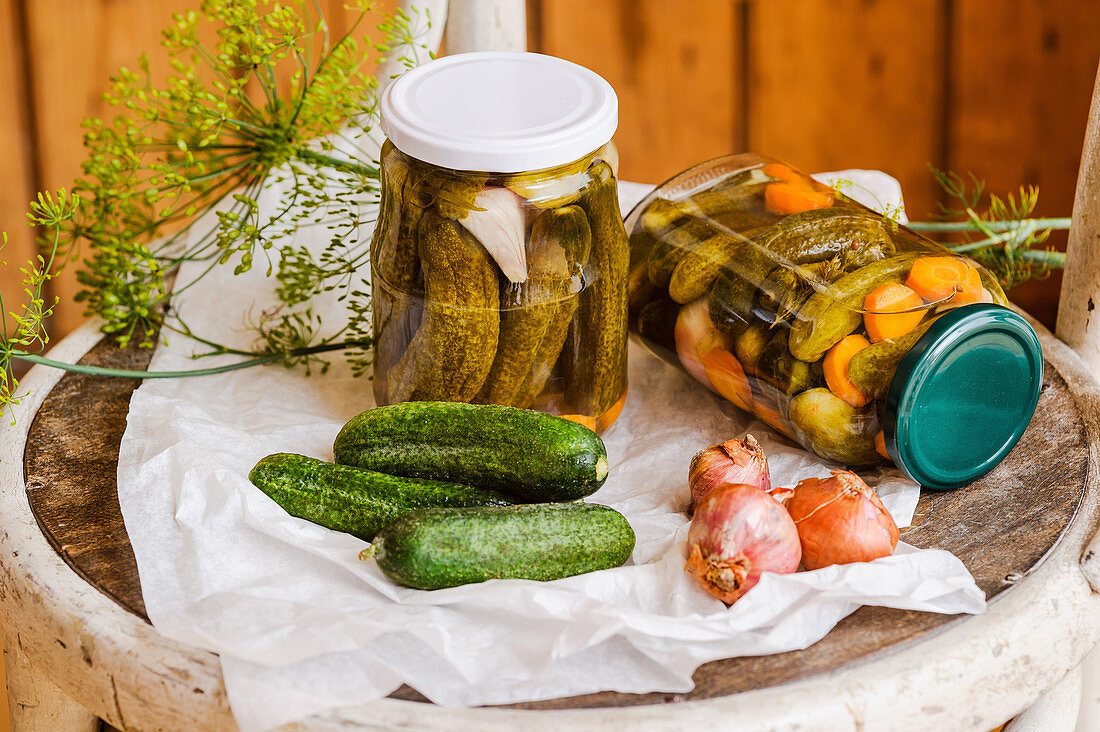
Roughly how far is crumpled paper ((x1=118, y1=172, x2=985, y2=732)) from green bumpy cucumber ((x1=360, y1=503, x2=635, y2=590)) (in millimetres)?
12

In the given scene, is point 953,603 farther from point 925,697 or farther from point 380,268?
point 380,268

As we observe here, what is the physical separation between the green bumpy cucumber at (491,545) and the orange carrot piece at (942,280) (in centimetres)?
27

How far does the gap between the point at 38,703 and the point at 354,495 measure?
293 mm

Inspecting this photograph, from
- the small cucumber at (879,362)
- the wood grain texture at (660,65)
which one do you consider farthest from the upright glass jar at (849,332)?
the wood grain texture at (660,65)

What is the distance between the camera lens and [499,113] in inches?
27.6

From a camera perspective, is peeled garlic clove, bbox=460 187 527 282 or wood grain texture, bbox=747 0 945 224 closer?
peeled garlic clove, bbox=460 187 527 282

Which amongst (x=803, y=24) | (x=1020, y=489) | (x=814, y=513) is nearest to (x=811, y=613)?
(x=814, y=513)

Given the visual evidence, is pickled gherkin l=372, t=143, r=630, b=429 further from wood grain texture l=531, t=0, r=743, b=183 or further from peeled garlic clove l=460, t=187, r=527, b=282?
wood grain texture l=531, t=0, r=743, b=183

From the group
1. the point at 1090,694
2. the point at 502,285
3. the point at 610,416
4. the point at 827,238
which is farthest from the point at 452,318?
the point at 1090,694

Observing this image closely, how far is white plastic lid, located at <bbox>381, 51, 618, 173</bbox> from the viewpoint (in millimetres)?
661

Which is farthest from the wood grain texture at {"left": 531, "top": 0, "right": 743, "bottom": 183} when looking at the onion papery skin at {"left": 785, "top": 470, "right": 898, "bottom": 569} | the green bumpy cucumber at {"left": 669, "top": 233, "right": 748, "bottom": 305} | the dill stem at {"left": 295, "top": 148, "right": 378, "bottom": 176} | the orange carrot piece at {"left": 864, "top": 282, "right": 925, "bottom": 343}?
the onion papery skin at {"left": 785, "top": 470, "right": 898, "bottom": 569}

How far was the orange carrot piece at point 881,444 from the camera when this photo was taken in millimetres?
709

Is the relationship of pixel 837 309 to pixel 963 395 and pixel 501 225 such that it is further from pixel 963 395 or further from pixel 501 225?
pixel 501 225

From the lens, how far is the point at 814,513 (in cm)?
63
